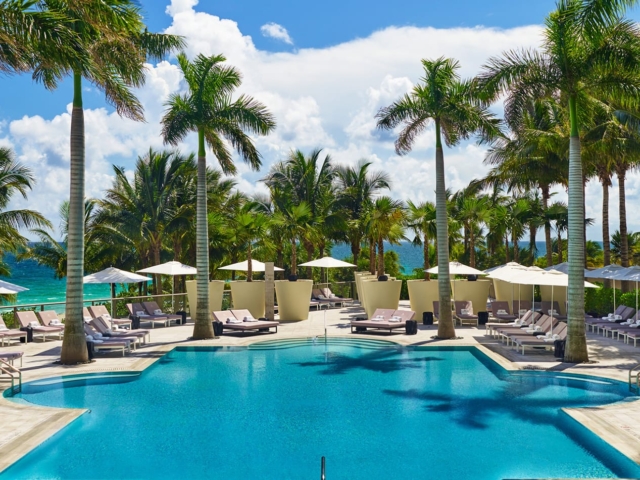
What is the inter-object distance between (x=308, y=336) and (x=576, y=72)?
10.9 metres

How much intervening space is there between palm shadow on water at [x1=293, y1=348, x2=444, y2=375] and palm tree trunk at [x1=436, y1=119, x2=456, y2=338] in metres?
2.26

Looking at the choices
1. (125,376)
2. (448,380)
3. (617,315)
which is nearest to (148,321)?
(125,376)

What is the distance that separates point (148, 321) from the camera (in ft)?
73.7

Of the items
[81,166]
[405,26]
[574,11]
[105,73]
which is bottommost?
[81,166]

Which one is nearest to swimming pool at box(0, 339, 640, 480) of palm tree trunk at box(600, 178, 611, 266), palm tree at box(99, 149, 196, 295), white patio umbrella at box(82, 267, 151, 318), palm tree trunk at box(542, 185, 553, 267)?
white patio umbrella at box(82, 267, 151, 318)

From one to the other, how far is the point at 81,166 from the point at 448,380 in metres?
9.78

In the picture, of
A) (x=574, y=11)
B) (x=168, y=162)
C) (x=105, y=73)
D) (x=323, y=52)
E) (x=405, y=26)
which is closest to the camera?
(x=574, y=11)

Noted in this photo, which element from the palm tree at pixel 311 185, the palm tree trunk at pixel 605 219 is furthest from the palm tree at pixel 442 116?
the palm tree at pixel 311 185

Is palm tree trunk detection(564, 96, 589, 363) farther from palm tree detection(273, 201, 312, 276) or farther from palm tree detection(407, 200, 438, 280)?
palm tree detection(273, 201, 312, 276)

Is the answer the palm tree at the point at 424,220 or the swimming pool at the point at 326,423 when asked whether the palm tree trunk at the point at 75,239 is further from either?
the palm tree at the point at 424,220

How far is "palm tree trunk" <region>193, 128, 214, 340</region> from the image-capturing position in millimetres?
18719

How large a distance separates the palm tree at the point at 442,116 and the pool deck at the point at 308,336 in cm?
223

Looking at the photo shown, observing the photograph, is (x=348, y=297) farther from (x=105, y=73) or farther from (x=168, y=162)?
(x=105, y=73)

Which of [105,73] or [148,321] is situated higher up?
[105,73]
